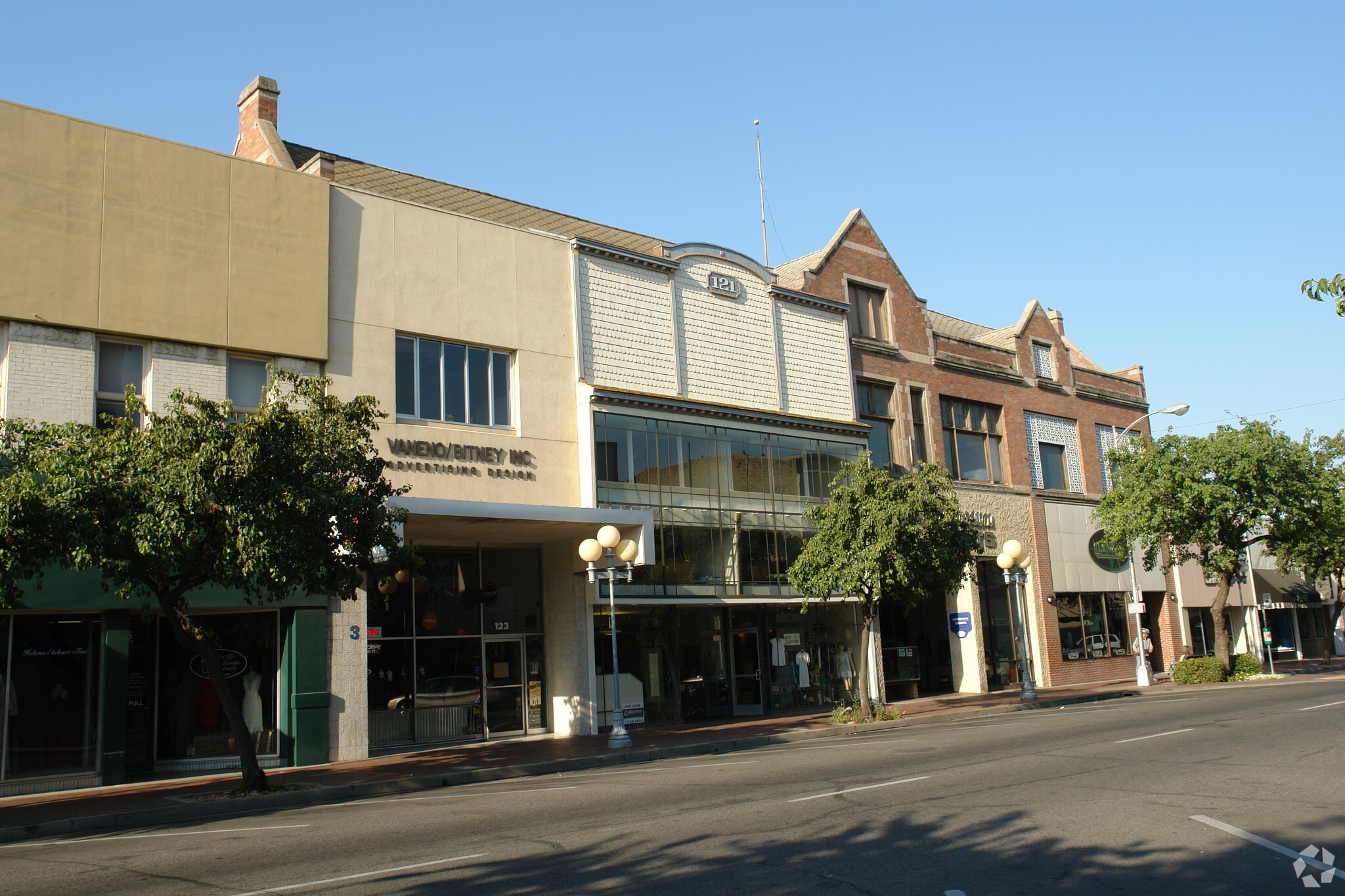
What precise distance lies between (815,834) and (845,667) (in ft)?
65.0

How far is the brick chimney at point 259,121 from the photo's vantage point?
22797 millimetres

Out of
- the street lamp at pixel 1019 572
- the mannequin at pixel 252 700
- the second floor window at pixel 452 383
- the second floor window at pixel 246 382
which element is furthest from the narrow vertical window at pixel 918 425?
the mannequin at pixel 252 700

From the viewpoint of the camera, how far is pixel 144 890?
791 centimetres

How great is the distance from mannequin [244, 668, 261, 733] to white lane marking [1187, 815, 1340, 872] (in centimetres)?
1541

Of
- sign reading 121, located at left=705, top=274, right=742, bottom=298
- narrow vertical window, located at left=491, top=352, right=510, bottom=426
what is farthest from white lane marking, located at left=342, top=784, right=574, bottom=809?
sign reading 121, located at left=705, top=274, right=742, bottom=298

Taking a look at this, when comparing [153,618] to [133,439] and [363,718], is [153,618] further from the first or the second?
[133,439]

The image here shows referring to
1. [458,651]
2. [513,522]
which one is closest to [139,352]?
[513,522]

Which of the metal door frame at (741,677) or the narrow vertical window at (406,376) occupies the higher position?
the narrow vertical window at (406,376)

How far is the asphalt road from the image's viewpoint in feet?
23.9

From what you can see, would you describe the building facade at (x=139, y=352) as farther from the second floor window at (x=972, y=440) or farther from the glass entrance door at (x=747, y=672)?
the second floor window at (x=972, y=440)

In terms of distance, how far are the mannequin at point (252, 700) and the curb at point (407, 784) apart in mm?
4484

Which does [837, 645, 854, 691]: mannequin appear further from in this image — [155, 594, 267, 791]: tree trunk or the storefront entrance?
[155, 594, 267, 791]: tree trunk

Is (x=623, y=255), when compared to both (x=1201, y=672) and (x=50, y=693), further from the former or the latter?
(x=1201, y=672)

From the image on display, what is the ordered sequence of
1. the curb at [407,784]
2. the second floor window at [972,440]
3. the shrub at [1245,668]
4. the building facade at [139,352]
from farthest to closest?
1. the second floor window at [972,440]
2. the shrub at [1245,668]
3. the building facade at [139,352]
4. the curb at [407,784]
